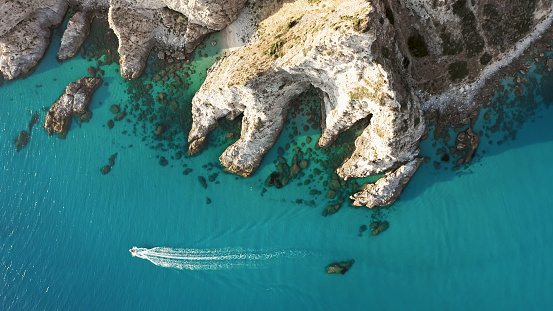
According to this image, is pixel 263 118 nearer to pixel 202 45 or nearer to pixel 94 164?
pixel 202 45

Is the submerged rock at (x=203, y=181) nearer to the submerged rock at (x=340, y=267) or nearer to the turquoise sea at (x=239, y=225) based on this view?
the turquoise sea at (x=239, y=225)

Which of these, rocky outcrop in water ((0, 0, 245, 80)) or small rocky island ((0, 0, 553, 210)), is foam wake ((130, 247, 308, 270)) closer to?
small rocky island ((0, 0, 553, 210))

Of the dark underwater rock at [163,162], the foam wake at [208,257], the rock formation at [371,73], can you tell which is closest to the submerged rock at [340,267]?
the foam wake at [208,257]

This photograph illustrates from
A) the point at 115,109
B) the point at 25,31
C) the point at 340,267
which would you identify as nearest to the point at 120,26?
the point at 115,109

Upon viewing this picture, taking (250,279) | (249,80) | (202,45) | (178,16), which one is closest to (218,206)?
(250,279)

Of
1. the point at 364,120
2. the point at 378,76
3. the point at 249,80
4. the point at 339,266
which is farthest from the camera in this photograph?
the point at 339,266

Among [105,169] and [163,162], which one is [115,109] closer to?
[105,169]
